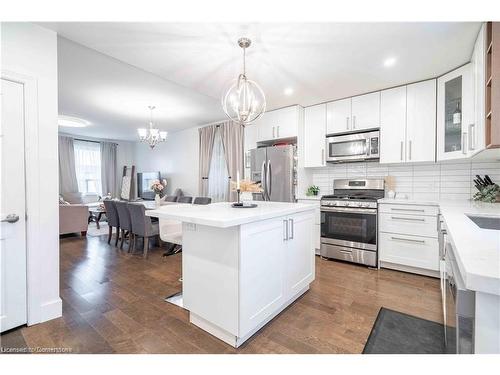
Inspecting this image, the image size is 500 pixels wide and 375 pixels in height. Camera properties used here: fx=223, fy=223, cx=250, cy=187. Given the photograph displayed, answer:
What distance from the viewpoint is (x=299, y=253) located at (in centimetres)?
216

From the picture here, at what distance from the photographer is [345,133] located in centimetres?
351

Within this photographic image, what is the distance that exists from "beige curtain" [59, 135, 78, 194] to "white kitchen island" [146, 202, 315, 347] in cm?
692

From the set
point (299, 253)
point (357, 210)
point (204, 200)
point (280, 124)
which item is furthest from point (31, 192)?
point (357, 210)

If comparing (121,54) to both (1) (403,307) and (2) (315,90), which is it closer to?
(2) (315,90)

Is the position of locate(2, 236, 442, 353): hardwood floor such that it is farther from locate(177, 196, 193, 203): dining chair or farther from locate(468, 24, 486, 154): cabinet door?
locate(177, 196, 193, 203): dining chair

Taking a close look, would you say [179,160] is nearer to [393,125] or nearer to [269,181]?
[269,181]

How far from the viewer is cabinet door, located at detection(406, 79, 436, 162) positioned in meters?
2.84

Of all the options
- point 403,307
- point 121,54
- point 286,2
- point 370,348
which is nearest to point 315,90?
point 286,2

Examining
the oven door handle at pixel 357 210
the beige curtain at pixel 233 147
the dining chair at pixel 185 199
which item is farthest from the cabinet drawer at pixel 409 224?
the dining chair at pixel 185 199

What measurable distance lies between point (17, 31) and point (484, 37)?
3676 mm

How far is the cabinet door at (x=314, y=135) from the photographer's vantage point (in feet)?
12.2

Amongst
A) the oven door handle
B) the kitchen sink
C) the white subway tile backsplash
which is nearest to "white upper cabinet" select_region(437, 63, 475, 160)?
the white subway tile backsplash

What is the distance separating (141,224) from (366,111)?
3843 mm

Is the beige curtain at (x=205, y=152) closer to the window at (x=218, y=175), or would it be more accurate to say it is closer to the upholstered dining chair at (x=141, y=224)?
the window at (x=218, y=175)
